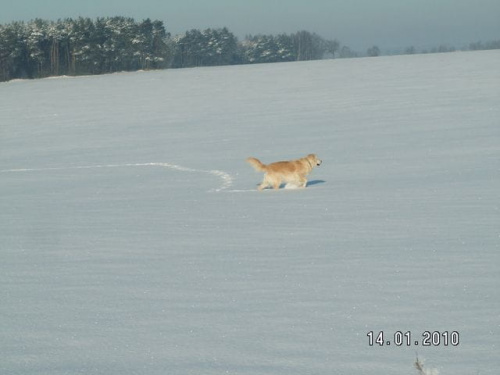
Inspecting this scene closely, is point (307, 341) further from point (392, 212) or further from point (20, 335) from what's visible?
point (392, 212)

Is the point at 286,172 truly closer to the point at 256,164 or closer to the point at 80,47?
the point at 256,164

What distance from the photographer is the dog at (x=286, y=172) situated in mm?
10250

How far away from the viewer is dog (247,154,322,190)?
33.6ft

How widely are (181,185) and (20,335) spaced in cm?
733

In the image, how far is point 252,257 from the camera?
611cm

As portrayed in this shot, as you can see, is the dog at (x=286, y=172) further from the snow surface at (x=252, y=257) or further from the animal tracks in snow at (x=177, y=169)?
the animal tracks in snow at (x=177, y=169)

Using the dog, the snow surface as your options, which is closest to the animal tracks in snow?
the snow surface

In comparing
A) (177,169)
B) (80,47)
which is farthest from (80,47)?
(177,169)
